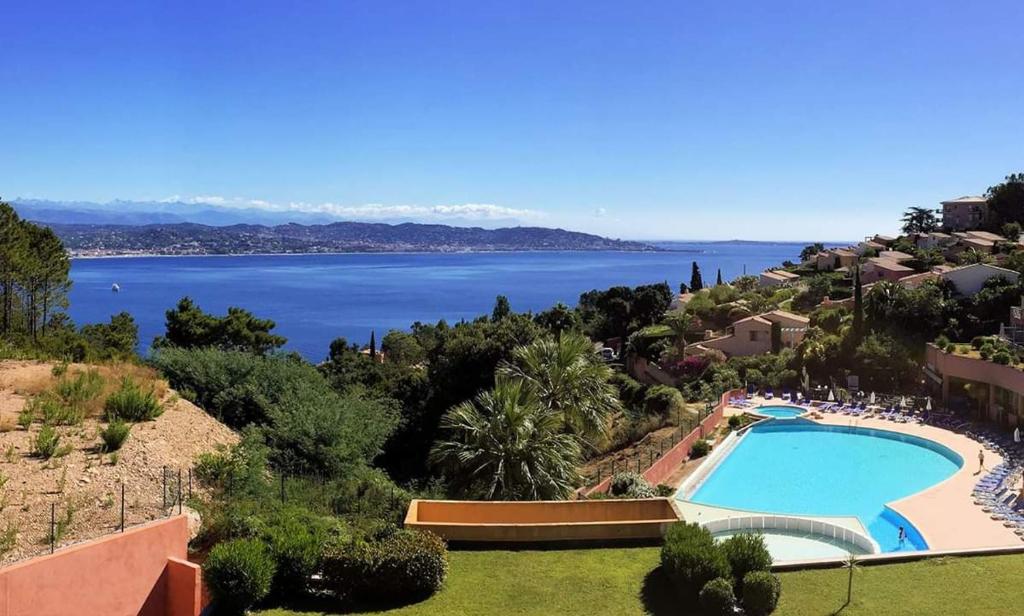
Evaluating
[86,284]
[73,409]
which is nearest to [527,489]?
[73,409]

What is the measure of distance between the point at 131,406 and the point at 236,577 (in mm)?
6287

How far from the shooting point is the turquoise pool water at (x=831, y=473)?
1672 centimetres

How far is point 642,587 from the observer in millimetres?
9391

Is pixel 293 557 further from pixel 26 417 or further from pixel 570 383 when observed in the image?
pixel 570 383

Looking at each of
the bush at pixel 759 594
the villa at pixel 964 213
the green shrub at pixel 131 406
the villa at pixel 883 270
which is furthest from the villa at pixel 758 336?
the villa at pixel 964 213

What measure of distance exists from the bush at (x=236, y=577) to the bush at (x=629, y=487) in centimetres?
837

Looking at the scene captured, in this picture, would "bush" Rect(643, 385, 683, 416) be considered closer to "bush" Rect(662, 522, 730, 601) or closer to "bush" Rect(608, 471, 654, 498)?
"bush" Rect(608, 471, 654, 498)

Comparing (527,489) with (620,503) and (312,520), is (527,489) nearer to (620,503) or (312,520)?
(620,503)

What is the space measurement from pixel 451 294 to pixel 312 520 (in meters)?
125

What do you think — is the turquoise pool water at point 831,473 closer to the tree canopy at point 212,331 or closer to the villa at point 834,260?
the tree canopy at point 212,331

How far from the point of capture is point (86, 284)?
5763 inches

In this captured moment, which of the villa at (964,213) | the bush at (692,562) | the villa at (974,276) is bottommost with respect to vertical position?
the bush at (692,562)

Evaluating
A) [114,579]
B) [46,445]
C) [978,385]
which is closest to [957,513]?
[978,385]

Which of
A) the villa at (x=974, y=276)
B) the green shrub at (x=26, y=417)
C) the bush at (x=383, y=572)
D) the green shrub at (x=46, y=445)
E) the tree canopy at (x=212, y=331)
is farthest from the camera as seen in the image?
the villa at (x=974, y=276)
